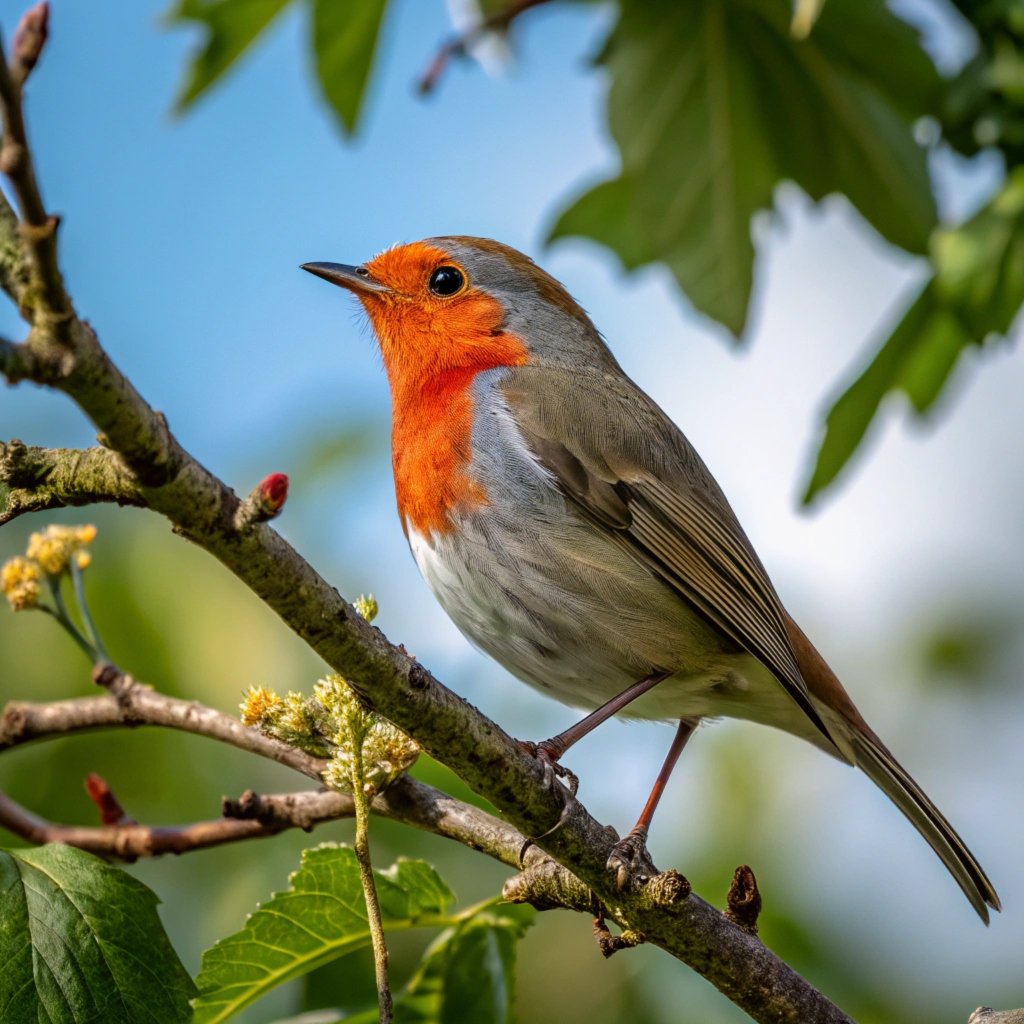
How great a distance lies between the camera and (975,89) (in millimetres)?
2828

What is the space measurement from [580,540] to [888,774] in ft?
4.56

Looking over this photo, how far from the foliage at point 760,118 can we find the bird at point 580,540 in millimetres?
957

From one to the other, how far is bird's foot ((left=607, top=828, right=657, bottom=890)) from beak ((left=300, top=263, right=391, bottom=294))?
262 centimetres

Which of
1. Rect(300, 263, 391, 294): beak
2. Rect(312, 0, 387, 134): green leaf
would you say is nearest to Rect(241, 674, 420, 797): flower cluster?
Rect(312, 0, 387, 134): green leaf

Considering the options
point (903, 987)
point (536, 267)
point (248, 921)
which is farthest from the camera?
point (536, 267)

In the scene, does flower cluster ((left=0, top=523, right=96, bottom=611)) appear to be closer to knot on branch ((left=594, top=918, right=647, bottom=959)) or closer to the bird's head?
knot on branch ((left=594, top=918, right=647, bottom=959))

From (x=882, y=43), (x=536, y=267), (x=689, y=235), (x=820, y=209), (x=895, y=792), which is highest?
(x=536, y=267)

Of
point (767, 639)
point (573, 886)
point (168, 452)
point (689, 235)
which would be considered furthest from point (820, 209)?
point (168, 452)

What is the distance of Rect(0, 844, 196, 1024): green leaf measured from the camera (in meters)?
2.08

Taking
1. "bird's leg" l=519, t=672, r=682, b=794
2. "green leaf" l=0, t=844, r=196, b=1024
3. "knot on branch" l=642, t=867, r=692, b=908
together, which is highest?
"bird's leg" l=519, t=672, r=682, b=794

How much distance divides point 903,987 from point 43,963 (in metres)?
2.67

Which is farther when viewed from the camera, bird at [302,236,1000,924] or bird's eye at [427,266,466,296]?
bird's eye at [427,266,466,296]

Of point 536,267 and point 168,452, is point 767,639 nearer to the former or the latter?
point 536,267

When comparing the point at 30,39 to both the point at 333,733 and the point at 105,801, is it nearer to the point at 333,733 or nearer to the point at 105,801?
the point at 333,733
